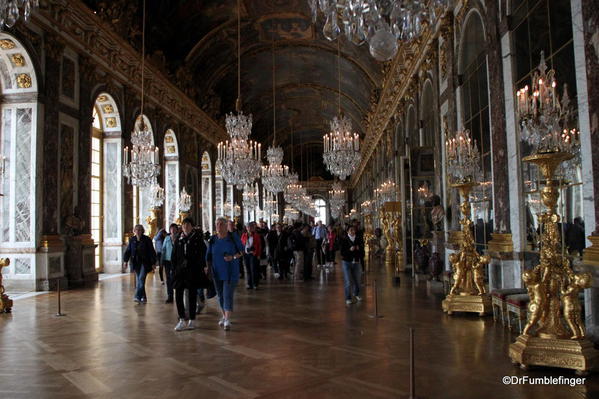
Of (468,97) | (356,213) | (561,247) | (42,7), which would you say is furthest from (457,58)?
(356,213)

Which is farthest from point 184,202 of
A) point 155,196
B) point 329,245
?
point 329,245

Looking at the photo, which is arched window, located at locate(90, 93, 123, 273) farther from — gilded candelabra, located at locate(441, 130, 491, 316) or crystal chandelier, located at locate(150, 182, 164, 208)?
gilded candelabra, located at locate(441, 130, 491, 316)

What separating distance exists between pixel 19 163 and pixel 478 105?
923 cm

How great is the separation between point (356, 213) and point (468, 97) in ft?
100

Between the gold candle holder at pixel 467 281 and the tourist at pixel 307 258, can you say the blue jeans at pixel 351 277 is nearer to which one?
the gold candle holder at pixel 467 281

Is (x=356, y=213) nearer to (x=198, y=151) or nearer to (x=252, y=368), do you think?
(x=198, y=151)

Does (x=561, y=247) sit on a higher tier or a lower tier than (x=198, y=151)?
lower

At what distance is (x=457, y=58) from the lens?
30.8 feet

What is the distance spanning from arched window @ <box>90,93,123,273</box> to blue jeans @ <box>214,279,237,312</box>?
851cm

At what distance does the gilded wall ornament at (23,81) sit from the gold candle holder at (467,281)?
29.1ft

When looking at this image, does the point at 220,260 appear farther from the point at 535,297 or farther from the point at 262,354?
the point at 535,297

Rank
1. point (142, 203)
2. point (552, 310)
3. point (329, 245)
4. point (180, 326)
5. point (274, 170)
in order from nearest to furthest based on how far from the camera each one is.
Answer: point (552, 310)
point (180, 326)
point (329, 245)
point (274, 170)
point (142, 203)

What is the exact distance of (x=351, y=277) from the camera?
7.87 meters

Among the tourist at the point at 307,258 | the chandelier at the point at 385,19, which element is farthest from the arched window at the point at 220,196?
the chandelier at the point at 385,19
